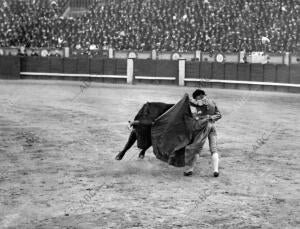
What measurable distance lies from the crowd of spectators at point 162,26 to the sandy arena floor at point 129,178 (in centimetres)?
1160

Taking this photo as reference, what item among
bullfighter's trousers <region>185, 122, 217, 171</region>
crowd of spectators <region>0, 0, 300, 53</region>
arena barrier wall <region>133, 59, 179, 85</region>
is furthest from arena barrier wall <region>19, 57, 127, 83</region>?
bullfighter's trousers <region>185, 122, 217, 171</region>

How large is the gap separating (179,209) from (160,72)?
18307 mm

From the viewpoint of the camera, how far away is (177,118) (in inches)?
296

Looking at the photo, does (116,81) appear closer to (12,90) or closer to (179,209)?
(12,90)

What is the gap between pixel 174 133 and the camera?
7500 mm

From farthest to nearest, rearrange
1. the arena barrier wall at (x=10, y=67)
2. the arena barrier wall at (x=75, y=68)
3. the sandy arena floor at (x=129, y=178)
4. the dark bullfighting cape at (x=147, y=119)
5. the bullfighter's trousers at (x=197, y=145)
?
the arena barrier wall at (x=10, y=67)
the arena barrier wall at (x=75, y=68)
the dark bullfighting cape at (x=147, y=119)
the bullfighter's trousers at (x=197, y=145)
the sandy arena floor at (x=129, y=178)

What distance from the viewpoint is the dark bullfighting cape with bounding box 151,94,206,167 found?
735cm

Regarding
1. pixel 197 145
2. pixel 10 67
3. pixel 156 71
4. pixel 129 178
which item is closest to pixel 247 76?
pixel 156 71

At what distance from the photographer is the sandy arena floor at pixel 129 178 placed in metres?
5.34

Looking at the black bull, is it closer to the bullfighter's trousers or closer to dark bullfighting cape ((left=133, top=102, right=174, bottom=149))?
dark bullfighting cape ((left=133, top=102, right=174, bottom=149))

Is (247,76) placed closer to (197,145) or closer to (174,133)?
(174,133)

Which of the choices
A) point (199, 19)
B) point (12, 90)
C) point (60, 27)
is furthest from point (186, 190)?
point (60, 27)

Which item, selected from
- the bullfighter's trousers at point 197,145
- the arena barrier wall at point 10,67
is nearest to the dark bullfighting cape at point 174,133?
the bullfighter's trousers at point 197,145

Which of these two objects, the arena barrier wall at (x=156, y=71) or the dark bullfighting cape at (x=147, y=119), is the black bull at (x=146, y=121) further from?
the arena barrier wall at (x=156, y=71)
